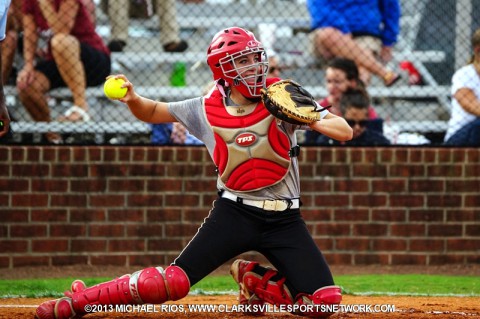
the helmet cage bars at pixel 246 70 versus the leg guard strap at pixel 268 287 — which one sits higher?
the helmet cage bars at pixel 246 70

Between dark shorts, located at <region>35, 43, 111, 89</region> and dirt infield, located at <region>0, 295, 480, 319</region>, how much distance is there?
3263mm

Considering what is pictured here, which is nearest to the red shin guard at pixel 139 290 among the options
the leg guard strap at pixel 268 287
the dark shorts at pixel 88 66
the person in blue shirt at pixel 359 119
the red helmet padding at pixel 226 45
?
the leg guard strap at pixel 268 287

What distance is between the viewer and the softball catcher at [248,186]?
197 inches

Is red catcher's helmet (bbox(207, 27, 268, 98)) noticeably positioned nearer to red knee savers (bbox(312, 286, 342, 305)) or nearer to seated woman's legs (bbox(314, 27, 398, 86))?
red knee savers (bbox(312, 286, 342, 305))

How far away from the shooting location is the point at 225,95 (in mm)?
5336

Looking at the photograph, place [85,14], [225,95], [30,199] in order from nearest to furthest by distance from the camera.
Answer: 1. [225,95]
2. [30,199]
3. [85,14]

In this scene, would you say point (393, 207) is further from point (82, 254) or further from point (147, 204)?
point (82, 254)

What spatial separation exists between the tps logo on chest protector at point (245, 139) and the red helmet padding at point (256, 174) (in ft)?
0.32

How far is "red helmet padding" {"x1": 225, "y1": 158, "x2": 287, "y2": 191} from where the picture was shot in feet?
17.0

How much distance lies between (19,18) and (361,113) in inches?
140

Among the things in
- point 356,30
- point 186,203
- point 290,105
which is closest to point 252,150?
point 290,105

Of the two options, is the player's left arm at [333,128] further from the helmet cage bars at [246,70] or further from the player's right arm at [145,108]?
the player's right arm at [145,108]

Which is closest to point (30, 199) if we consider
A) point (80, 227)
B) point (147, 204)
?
point (80, 227)

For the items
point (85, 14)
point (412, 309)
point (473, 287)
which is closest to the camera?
point (412, 309)
